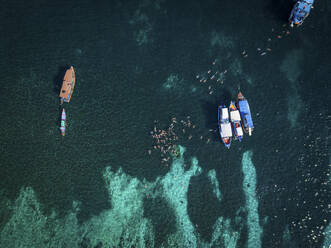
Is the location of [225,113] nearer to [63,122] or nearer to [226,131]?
[226,131]

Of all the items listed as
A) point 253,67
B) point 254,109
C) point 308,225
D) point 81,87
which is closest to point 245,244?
point 308,225

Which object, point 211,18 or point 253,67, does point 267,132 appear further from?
point 211,18

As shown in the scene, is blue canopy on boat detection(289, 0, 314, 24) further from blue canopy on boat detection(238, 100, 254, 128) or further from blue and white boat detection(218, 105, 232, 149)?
blue and white boat detection(218, 105, 232, 149)

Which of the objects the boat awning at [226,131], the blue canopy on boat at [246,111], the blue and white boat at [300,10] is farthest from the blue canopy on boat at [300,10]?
the boat awning at [226,131]

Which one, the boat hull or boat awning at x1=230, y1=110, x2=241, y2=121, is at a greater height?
boat awning at x1=230, y1=110, x2=241, y2=121

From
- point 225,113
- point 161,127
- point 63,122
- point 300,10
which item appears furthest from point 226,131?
point 63,122

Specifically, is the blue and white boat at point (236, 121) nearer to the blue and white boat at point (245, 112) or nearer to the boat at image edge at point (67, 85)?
the blue and white boat at point (245, 112)

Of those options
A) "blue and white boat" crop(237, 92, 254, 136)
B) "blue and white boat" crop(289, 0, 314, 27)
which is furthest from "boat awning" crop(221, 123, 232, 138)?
"blue and white boat" crop(289, 0, 314, 27)
